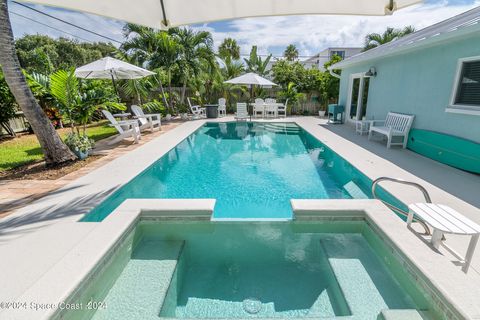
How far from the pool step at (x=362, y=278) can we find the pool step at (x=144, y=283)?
78.0 inches

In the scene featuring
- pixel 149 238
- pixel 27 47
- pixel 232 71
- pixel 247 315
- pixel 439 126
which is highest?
pixel 27 47

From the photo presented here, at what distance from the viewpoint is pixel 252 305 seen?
9.16 ft

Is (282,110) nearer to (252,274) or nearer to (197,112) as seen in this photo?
(197,112)

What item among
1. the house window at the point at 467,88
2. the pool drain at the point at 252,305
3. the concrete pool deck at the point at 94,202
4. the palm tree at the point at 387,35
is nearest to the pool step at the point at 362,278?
the concrete pool deck at the point at 94,202

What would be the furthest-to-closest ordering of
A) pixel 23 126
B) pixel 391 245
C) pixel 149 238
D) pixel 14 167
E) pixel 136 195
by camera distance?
pixel 23 126 → pixel 14 167 → pixel 136 195 → pixel 149 238 → pixel 391 245

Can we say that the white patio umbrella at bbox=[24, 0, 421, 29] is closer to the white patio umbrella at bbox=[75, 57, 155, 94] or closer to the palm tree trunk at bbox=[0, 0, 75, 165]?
the palm tree trunk at bbox=[0, 0, 75, 165]

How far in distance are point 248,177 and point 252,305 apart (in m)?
4.03

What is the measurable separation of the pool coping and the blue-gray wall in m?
4.73

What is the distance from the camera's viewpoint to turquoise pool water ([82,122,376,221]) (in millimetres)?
5090

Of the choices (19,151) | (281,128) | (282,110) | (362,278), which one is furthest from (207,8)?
(282,110)

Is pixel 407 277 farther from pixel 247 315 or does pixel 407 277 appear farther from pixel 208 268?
pixel 208 268

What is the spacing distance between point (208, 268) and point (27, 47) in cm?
3992

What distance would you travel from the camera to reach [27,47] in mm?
30047

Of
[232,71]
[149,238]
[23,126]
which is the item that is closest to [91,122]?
[23,126]
